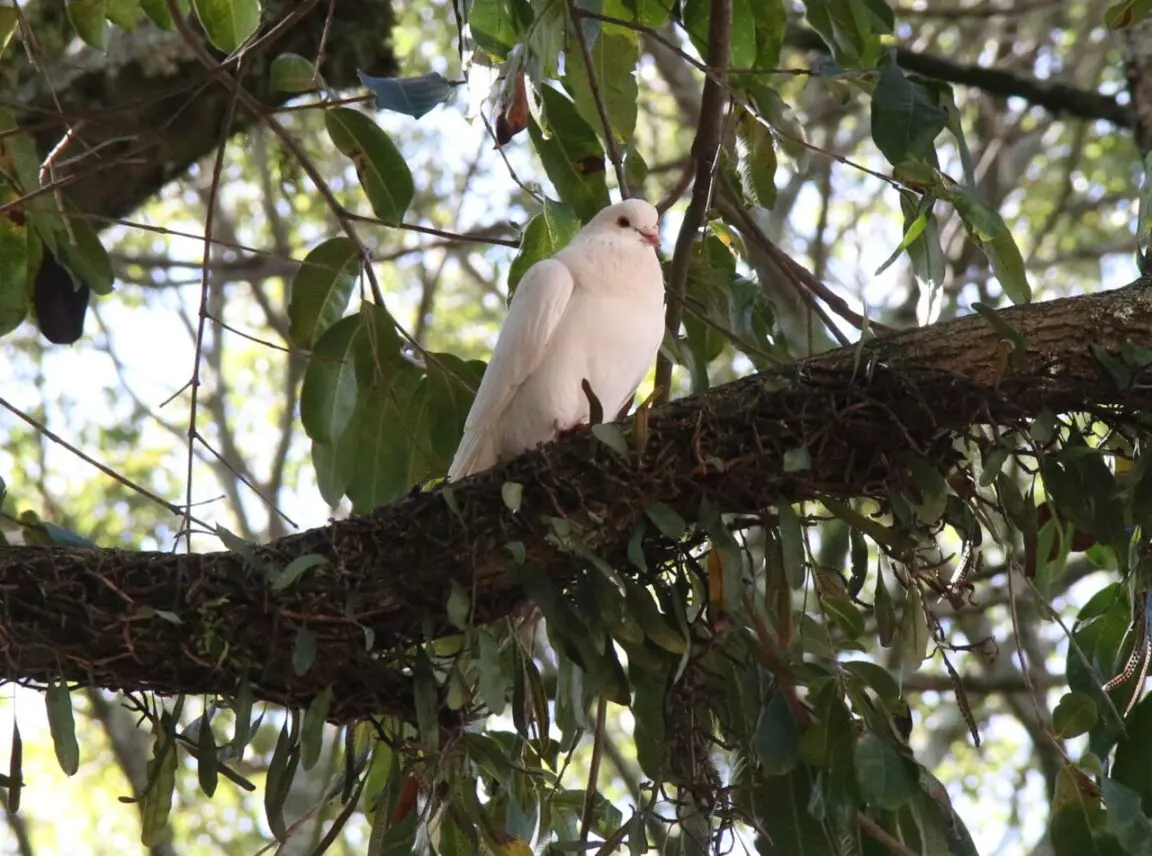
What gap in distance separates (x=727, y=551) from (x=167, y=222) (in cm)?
701

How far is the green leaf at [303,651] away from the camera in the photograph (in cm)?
219

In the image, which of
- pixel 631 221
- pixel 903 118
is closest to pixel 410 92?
pixel 903 118

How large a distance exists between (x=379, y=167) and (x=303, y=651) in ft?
3.73

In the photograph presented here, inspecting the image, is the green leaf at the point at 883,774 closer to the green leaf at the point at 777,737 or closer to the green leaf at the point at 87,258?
the green leaf at the point at 777,737

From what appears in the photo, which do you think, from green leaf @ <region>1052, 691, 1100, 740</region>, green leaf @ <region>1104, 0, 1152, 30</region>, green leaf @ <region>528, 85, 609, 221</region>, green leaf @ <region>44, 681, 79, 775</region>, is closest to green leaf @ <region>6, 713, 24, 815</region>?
green leaf @ <region>44, 681, 79, 775</region>

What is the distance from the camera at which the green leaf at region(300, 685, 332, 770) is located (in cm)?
224

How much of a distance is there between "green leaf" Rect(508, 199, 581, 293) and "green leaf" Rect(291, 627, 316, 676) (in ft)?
3.73

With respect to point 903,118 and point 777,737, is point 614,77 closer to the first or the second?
point 903,118

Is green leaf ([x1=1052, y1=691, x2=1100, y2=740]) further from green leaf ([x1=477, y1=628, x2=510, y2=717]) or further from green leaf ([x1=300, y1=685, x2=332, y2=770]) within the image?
green leaf ([x1=300, y1=685, x2=332, y2=770])

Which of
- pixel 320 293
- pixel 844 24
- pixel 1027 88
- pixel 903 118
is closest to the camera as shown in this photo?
pixel 903 118

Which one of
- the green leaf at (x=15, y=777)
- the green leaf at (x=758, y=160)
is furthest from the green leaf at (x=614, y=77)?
the green leaf at (x=15, y=777)

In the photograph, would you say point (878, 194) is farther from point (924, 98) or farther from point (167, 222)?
point (924, 98)

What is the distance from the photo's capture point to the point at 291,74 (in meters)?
2.72

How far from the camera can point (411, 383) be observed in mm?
3162
